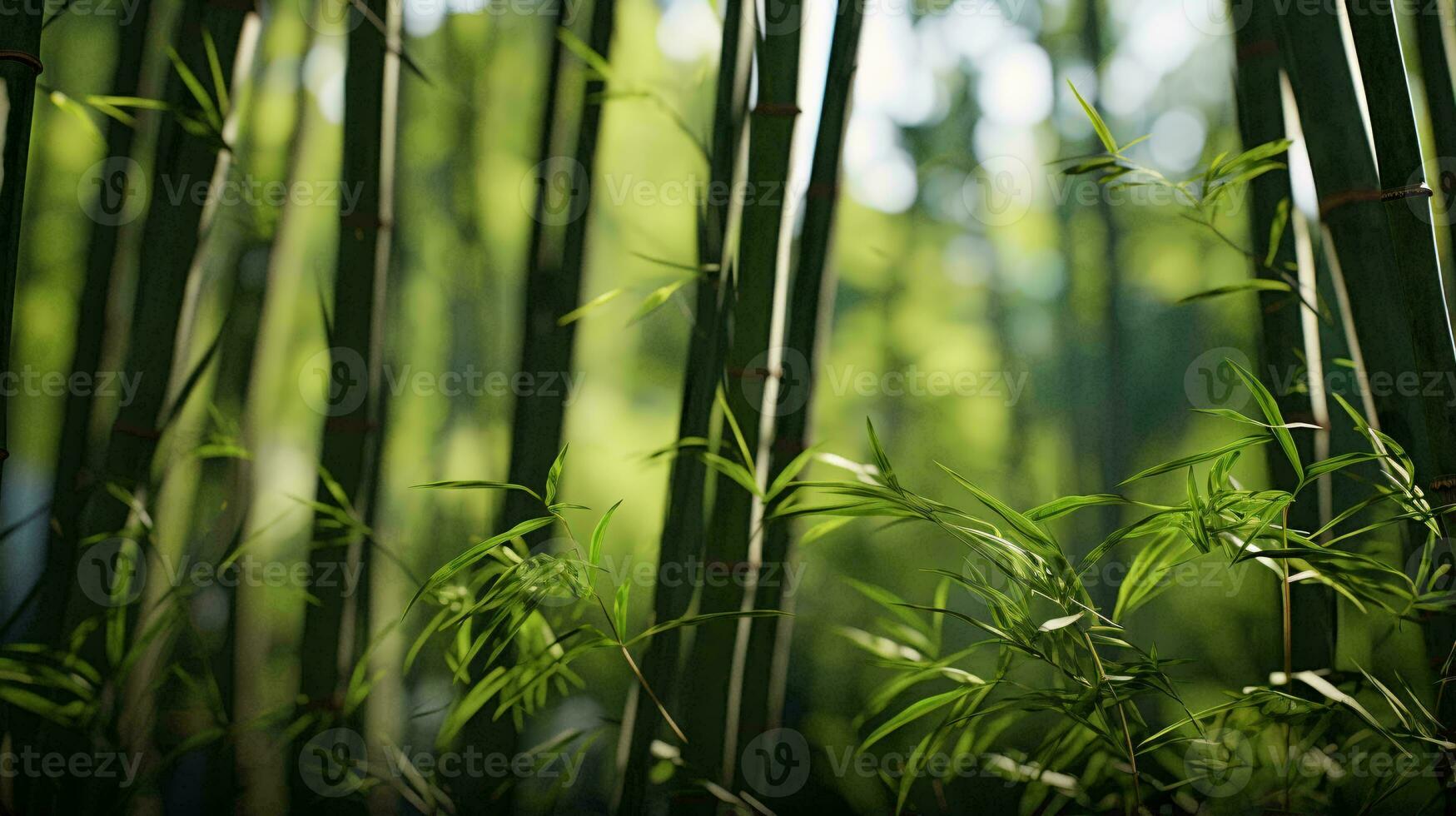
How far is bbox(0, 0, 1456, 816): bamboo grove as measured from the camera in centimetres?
87

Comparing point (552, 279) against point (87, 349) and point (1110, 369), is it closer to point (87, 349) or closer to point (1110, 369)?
point (87, 349)

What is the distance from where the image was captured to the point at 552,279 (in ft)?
3.13

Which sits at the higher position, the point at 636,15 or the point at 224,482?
the point at 636,15

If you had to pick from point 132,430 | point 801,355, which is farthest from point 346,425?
point 801,355

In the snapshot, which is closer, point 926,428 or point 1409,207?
point 1409,207

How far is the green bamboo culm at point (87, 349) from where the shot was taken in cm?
92

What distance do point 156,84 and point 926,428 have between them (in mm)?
938

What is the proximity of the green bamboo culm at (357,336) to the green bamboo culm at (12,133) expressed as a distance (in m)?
0.31

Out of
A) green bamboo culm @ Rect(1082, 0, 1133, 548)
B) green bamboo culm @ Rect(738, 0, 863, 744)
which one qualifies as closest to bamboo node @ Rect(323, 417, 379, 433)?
green bamboo culm @ Rect(738, 0, 863, 744)

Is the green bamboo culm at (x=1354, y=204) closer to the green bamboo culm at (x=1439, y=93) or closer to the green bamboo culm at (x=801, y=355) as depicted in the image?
the green bamboo culm at (x=1439, y=93)

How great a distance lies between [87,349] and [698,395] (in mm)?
660

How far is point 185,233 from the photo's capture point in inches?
35.3

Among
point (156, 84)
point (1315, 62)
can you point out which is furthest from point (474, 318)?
point (1315, 62)

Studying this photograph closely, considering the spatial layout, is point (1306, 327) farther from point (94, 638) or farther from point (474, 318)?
→ point (94, 638)
